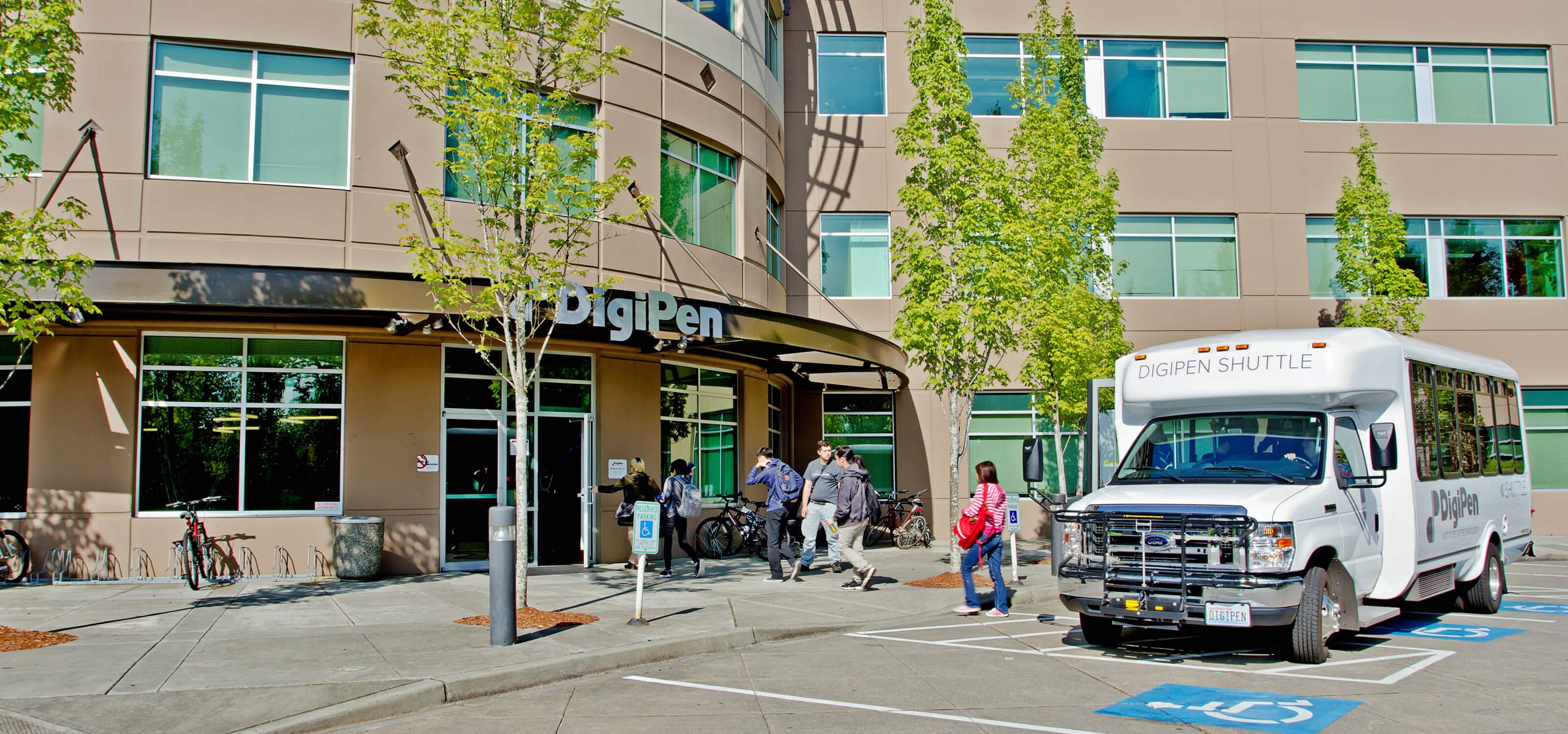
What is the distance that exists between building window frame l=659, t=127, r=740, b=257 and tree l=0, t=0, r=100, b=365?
7661mm

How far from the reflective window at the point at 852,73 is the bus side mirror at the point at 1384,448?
15221 millimetres

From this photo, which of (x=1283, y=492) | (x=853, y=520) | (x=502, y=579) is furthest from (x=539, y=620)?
(x=1283, y=492)

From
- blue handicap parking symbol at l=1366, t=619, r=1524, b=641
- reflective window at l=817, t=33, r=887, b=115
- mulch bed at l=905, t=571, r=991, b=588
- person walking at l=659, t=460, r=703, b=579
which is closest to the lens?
blue handicap parking symbol at l=1366, t=619, r=1524, b=641

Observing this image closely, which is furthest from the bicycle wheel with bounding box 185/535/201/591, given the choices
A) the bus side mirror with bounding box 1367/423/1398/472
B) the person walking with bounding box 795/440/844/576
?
the bus side mirror with bounding box 1367/423/1398/472

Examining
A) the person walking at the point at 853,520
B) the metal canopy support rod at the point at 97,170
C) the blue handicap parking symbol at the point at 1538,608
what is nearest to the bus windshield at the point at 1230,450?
the person walking at the point at 853,520

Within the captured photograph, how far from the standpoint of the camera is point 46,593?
39.0 feet

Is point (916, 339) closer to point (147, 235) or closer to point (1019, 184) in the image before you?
point (1019, 184)

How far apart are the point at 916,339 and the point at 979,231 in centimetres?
171

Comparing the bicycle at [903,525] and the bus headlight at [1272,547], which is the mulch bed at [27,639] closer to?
the bus headlight at [1272,547]

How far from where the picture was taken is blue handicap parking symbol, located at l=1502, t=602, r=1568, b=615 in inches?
472

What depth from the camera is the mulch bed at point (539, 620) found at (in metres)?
10.1

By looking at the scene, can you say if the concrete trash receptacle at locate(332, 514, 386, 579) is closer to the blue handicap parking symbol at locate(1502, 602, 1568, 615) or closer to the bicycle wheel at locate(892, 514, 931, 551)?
the bicycle wheel at locate(892, 514, 931, 551)

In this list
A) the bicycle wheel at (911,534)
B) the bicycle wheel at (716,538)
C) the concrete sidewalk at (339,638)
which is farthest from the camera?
the bicycle wheel at (911,534)

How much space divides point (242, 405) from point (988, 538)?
9.43 meters
